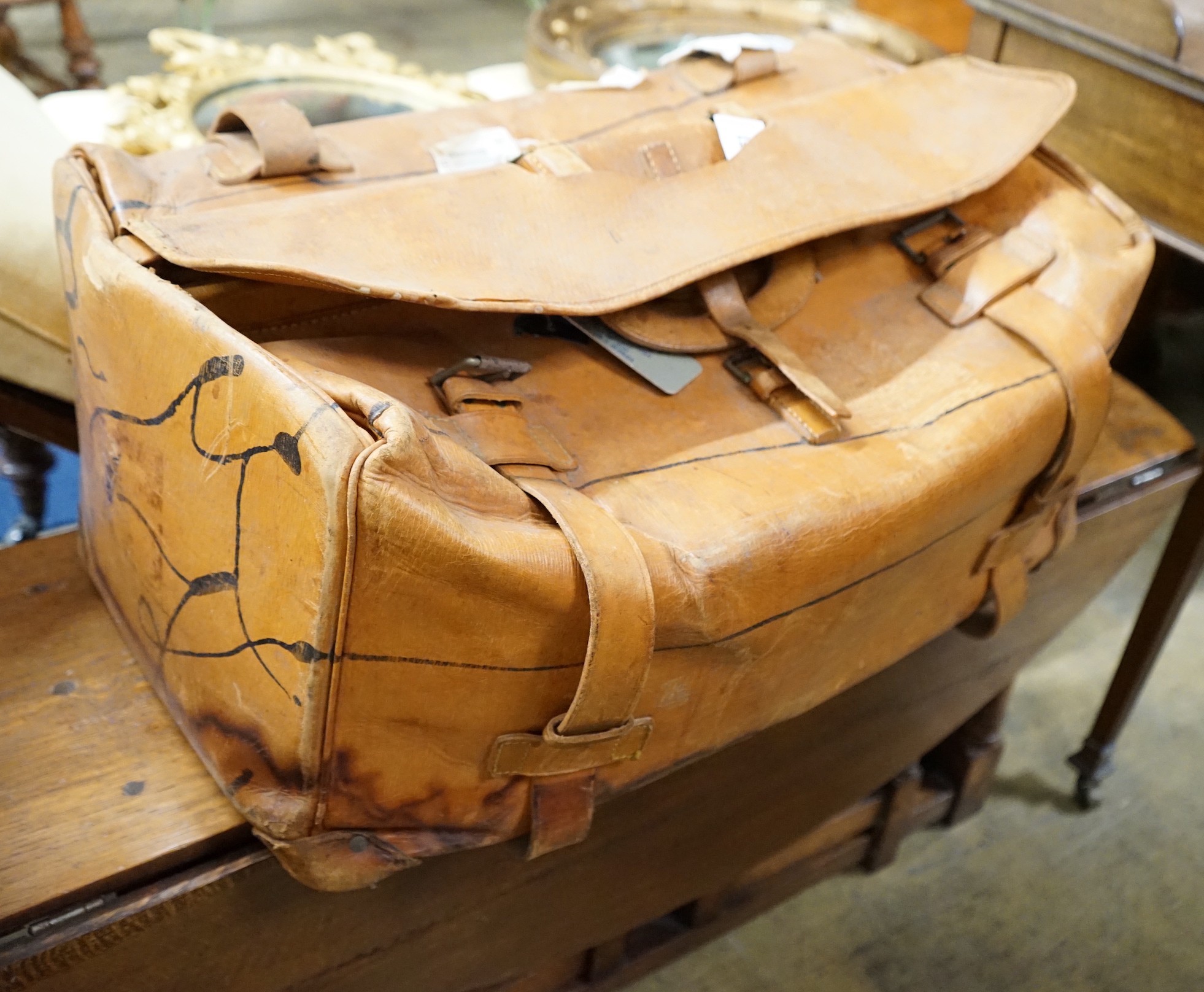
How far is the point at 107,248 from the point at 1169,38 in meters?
1.19

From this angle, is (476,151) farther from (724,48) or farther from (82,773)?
(82,773)

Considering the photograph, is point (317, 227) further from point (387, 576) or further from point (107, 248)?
point (387, 576)

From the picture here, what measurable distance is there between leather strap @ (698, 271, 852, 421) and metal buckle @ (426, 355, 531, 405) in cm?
21

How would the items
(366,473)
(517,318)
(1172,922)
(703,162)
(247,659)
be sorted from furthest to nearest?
(1172,922) → (703,162) → (517,318) → (247,659) → (366,473)

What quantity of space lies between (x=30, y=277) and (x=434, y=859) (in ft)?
2.19

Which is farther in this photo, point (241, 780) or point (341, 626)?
point (241, 780)

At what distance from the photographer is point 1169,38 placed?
133 centimetres

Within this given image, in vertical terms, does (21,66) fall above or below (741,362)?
below

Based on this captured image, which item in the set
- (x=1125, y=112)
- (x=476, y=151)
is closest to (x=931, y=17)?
(x=1125, y=112)

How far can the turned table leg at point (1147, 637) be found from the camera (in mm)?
1575

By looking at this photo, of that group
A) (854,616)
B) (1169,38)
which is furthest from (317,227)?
(1169,38)

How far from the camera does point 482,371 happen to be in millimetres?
933

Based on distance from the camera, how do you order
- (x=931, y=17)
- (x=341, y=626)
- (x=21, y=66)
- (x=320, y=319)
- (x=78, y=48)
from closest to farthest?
(x=341, y=626) < (x=320, y=319) < (x=78, y=48) < (x=21, y=66) < (x=931, y=17)

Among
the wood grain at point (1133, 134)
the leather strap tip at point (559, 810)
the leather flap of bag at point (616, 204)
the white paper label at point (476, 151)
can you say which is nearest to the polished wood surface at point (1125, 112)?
the wood grain at point (1133, 134)
